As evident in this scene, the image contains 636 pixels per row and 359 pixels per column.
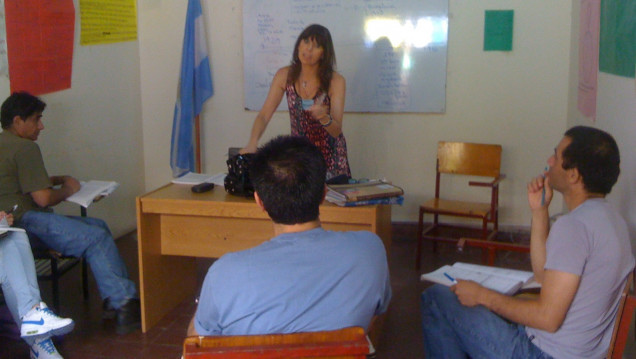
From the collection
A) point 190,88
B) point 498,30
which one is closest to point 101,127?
point 190,88

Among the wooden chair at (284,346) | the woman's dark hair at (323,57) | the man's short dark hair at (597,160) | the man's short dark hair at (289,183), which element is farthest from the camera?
the woman's dark hair at (323,57)

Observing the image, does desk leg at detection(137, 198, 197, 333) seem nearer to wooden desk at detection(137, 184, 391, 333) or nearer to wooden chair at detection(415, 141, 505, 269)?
wooden desk at detection(137, 184, 391, 333)

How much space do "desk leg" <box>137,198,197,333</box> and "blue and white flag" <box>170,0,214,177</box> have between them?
1.44 m

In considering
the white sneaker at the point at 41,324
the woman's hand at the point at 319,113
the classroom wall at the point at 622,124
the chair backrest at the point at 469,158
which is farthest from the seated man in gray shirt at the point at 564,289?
the chair backrest at the point at 469,158

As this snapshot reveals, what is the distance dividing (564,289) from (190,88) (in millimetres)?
3749

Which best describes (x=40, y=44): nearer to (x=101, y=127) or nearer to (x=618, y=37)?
(x=101, y=127)

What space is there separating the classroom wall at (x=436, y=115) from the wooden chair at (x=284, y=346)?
12.3 ft

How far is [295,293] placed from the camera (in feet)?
5.07

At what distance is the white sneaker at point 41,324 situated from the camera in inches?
112

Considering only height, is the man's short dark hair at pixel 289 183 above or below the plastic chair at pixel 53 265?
above

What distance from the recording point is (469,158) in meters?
4.69

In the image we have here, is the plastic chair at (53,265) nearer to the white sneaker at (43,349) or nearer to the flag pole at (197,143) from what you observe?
the white sneaker at (43,349)

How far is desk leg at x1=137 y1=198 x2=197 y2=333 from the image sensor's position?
337 centimetres

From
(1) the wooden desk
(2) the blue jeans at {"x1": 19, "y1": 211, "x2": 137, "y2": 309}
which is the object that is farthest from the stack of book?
(2) the blue jeans at {"x1": 19, "y1": 211, "x2": 137, "y2": 309}
